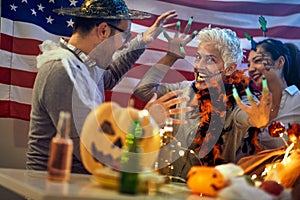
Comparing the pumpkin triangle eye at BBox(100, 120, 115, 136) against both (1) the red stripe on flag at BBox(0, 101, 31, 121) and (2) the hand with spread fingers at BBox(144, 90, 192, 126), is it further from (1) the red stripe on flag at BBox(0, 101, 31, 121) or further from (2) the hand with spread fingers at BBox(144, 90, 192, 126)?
(1) the red stripe on flag at BBox(0, 101, 31, 121)

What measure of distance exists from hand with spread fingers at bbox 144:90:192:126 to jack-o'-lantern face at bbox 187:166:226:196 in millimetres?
933

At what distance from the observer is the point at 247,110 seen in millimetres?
2473

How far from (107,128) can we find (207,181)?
0.29m

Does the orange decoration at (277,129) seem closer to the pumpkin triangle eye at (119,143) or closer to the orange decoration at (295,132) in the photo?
the orange decoration at (295,132)

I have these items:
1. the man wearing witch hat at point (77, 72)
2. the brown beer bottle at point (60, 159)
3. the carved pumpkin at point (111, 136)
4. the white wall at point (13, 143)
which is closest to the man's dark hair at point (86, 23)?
the man wearing witch hat at point (77, 72)

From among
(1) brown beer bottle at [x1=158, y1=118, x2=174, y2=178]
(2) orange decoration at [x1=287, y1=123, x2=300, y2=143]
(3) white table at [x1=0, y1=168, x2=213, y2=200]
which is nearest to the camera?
(3) white table at [x1=0, y1=168, x2=213, y2=200]

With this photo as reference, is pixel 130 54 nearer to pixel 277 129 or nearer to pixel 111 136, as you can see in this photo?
pixel 277 129

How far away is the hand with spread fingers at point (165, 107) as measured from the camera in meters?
2.32

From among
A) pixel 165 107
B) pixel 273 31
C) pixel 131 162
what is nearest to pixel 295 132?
pixel 165 107

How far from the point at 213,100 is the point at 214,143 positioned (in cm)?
22

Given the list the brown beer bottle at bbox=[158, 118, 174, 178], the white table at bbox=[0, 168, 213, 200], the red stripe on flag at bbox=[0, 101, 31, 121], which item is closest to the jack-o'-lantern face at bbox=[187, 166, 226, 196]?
the white table at bbox=[0, 168, 213, 200]

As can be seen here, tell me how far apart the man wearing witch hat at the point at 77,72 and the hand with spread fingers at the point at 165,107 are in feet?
0.84

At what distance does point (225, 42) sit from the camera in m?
2.61

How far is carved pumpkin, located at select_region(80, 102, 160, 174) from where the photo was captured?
1222 mm
